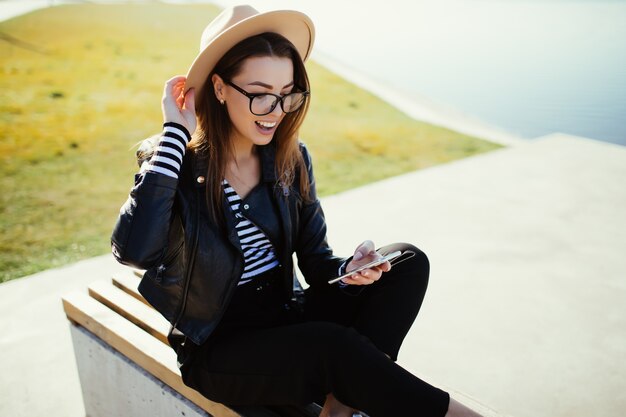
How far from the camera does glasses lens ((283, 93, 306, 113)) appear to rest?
1860mm

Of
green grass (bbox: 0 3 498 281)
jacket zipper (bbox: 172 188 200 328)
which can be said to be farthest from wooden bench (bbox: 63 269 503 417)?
green grass (bbox: 0 3 498 281)

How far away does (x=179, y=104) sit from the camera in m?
1.87

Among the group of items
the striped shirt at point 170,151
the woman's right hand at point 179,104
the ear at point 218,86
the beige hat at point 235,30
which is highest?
the beige hat at point 235,30

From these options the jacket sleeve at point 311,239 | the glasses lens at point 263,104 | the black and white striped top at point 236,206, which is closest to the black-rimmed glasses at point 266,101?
the glasses lens at point 263,104

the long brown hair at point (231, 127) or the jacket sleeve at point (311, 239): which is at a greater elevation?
the long brown hair at point (231, 127)

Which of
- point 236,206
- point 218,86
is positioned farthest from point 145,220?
point 218,86

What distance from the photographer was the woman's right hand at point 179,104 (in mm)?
1742

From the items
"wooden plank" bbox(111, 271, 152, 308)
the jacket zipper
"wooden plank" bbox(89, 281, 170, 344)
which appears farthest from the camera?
"wooden plank" bbox(111, 271, 152, 308)

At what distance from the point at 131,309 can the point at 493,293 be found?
87.7 inches

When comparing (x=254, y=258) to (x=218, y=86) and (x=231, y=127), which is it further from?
(x=218, y=86)

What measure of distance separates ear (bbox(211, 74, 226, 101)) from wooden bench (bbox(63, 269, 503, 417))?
0.93 m

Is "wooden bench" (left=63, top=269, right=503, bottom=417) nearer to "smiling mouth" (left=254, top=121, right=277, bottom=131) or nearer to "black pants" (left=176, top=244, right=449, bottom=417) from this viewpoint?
"black pants" (left=176, top=244, right=449, bottom=417)

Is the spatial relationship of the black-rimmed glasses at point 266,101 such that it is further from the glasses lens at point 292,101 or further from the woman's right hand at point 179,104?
the woman's right hand at point 179,104

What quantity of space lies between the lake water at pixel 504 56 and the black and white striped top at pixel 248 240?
1.82 metres
